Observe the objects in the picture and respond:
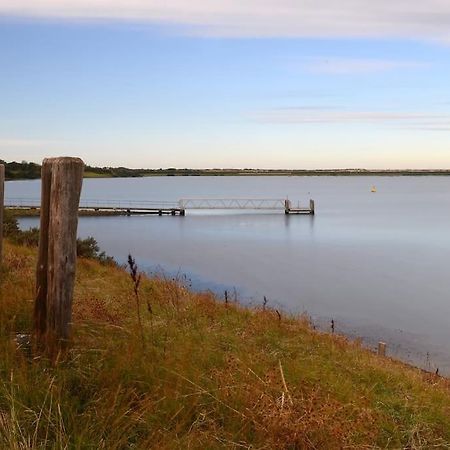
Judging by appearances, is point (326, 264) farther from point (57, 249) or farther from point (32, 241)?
point (57, 249)

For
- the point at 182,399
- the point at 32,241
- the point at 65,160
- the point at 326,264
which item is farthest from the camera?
the point at 326,264

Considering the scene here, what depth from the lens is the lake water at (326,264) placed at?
19.8m

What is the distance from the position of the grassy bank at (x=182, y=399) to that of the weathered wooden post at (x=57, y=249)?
211mm

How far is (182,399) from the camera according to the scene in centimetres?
407

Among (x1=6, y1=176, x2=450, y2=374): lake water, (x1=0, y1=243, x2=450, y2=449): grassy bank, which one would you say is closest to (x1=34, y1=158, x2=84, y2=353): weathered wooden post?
(x1=0, y1=243, x2=450, y2=449): grassy bank

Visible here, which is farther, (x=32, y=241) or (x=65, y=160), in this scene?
(x=32, y=241)

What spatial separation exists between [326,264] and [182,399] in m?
30.9

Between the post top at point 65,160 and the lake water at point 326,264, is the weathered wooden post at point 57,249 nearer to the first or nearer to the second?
the post top at point 65,160

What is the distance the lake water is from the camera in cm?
1975

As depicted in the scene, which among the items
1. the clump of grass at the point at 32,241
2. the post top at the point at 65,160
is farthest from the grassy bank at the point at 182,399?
the clump of grass at the point at 32,241

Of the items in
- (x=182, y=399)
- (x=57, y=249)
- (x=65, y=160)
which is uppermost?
(x=65, y=160)

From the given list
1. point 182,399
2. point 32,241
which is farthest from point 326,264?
point 182,399

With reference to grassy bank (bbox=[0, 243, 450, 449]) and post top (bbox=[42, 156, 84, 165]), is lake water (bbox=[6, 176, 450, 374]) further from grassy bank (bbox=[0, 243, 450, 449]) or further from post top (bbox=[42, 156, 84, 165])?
post top (bbox=[42, 156, 84, 165])

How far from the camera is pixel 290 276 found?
97.3 feet
